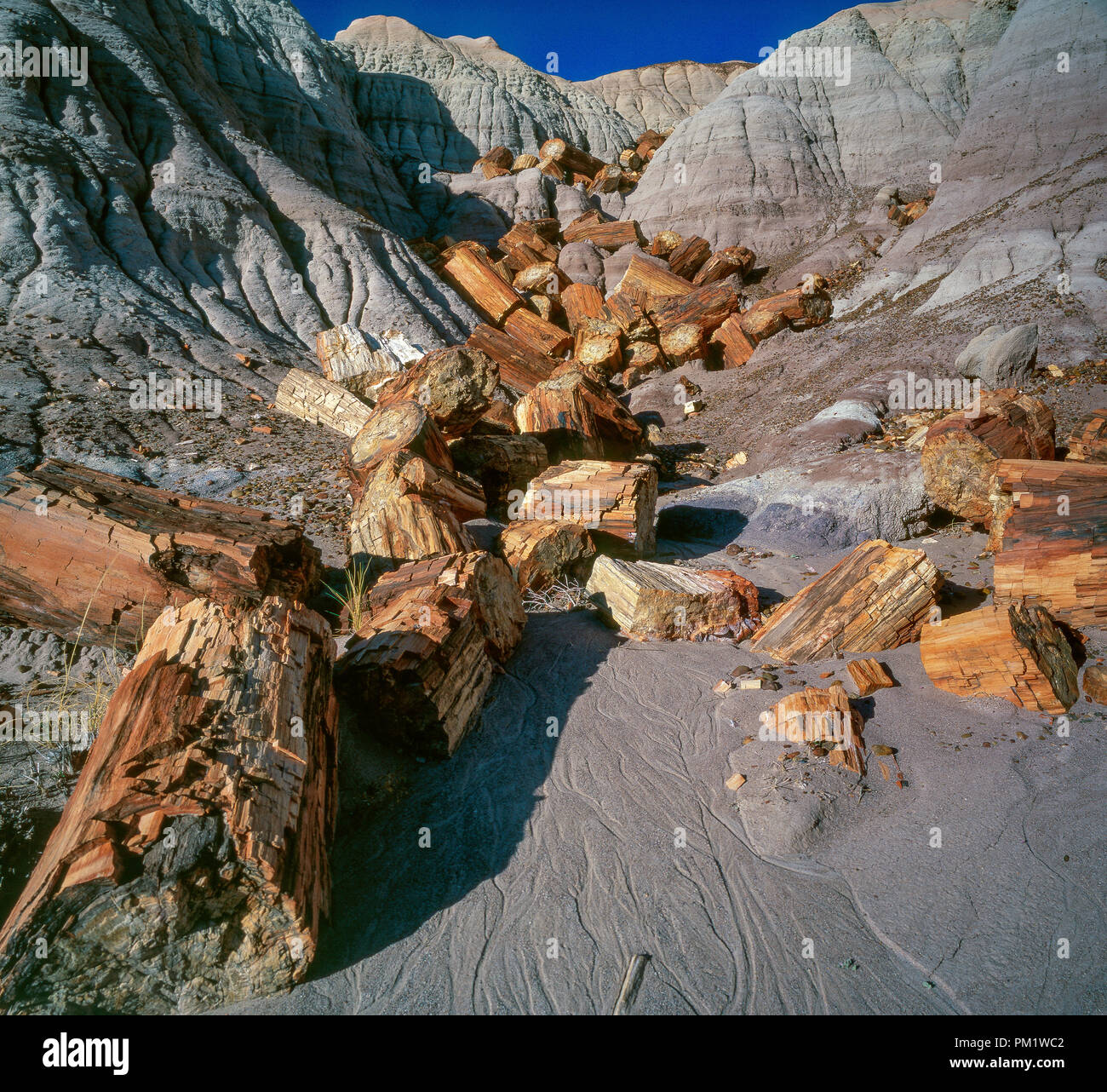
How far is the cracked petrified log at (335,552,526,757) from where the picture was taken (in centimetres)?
293

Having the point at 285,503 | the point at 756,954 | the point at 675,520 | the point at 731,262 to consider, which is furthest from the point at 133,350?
the point at 731,262

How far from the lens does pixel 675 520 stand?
Result: 657 centimetres

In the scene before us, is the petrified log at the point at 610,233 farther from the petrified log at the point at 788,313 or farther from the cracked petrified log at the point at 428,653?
the cracked petrified log at the point at 428,653

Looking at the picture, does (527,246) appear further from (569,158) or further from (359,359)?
(359,359)

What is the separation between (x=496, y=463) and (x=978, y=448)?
4315mm

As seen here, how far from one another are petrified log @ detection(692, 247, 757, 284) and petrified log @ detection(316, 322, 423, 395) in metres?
7.84

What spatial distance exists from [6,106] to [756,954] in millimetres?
14616

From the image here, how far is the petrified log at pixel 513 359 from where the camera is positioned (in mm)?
10562

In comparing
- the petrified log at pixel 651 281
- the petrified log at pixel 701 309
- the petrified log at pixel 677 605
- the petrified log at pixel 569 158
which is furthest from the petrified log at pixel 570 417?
the petrified log at pixel 569 158

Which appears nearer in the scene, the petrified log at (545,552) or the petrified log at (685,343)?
the petrified log at (545,552)

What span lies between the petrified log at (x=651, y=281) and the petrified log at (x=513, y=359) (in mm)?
3114

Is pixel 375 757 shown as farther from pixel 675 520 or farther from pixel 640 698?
pixel 675 520
